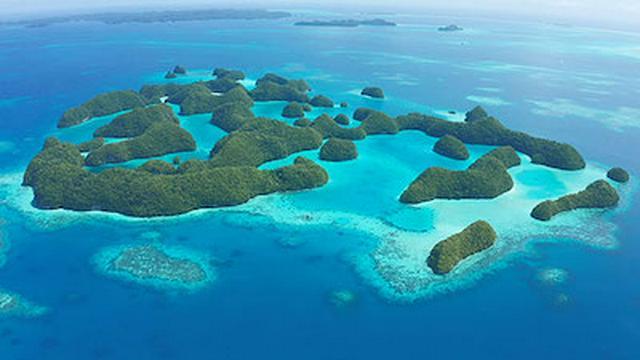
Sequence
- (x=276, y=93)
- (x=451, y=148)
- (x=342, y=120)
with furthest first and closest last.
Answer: (x=276, y=93) < (x=342, y=120) < (x=451, y=148)

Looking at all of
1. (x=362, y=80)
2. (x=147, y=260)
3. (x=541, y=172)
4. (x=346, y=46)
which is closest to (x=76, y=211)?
(x=147, y=260)

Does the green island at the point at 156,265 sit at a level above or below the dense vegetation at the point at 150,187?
below

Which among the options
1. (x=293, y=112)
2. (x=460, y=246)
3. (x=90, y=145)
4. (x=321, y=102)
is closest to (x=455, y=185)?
(x=460, y=246)

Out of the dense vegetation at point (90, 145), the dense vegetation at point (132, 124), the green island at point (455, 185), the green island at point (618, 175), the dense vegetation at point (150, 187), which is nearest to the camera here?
the dense vegetation at point (150, 187)

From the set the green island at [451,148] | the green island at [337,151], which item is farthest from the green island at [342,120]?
the green island at [451,148]

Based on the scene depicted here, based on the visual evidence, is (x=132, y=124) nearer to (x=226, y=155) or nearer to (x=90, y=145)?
(x=90, y=145)

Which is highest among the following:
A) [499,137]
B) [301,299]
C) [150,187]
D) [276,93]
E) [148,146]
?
[150,187]

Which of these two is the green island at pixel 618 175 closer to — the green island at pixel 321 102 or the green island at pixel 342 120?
the green island at pixel 342 120

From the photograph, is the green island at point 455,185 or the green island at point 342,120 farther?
the green island at point 342,120
